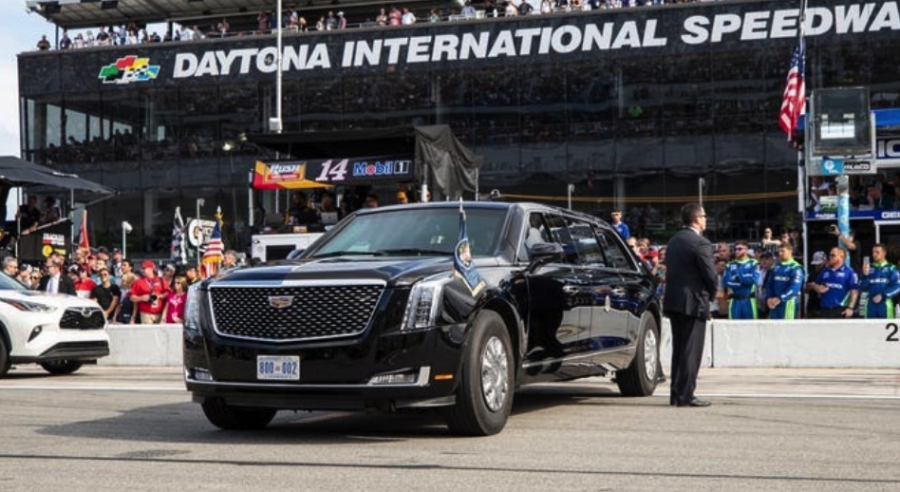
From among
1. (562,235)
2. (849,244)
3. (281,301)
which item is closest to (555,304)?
(562,235)

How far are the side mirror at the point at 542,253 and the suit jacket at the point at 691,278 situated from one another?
1.50m

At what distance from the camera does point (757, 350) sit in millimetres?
16281

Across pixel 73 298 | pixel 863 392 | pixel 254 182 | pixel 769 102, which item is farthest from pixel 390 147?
pixel 769 102

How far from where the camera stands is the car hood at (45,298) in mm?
15359

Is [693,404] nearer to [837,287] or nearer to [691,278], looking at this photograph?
[691,278]

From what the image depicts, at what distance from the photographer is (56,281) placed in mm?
20766

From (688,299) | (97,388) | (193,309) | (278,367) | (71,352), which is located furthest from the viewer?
(71,352)

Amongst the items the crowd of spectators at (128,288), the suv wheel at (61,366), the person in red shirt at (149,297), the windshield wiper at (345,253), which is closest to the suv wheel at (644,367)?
the windshield wiper at (345,253)

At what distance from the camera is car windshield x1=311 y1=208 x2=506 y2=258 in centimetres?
910

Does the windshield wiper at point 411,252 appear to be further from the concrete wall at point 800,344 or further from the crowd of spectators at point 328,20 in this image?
the crowd of spectators at point 328,20

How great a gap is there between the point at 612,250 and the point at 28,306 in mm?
7779

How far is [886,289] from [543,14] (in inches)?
1205

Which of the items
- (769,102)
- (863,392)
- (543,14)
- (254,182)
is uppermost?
(543,14)

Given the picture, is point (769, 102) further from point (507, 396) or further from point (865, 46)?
point (507, 396)
